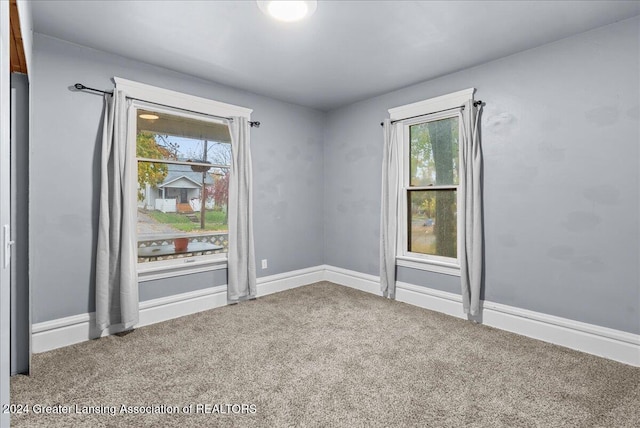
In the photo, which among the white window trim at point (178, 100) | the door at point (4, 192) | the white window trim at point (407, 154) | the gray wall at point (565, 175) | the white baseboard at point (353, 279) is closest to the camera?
the door at point (4, 192)

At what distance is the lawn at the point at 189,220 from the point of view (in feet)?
11.5

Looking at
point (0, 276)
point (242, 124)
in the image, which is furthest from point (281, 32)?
point (0, 276)

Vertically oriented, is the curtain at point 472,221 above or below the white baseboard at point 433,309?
above

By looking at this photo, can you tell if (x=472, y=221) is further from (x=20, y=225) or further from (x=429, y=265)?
(x=20, y=225)

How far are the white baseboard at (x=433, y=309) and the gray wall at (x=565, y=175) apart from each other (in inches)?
3.3

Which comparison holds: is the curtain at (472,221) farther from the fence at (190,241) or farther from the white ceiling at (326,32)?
the fence at (190,241)

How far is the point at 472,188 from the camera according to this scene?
327 centimetres

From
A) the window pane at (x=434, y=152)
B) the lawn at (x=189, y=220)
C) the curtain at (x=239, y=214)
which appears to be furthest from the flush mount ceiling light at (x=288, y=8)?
the lawn at (x=189, y=220)

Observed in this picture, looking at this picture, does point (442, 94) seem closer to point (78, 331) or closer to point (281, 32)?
point (281, 32)

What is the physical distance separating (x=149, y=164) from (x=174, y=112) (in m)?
0.59

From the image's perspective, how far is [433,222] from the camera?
12.8 feet

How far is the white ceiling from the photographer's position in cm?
238

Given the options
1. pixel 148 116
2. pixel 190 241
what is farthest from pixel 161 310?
pixel 148 116

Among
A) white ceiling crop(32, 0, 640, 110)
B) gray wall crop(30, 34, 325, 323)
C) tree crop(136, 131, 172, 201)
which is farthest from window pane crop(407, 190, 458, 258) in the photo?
tree crop(136, 131, 172, 201)
